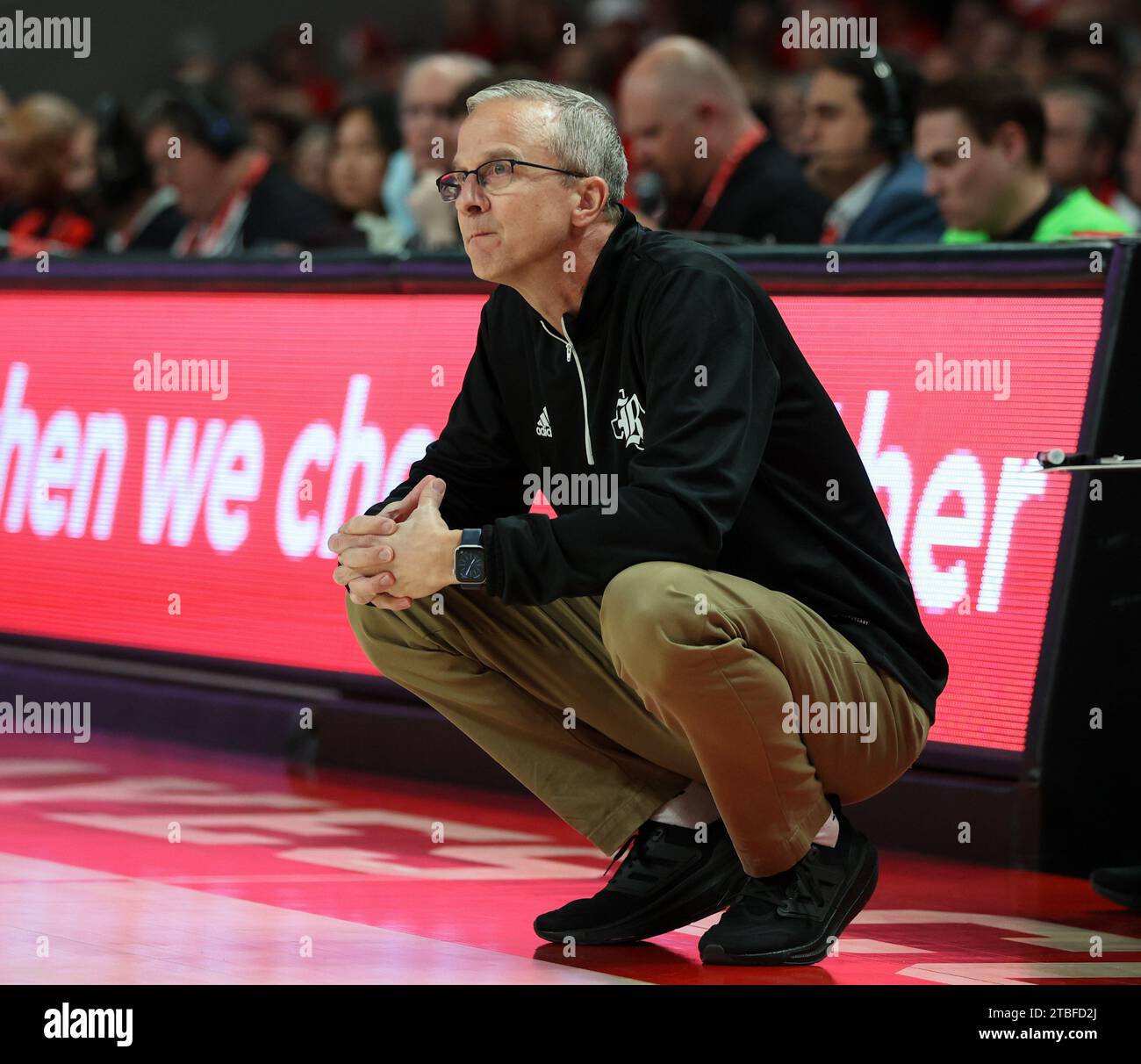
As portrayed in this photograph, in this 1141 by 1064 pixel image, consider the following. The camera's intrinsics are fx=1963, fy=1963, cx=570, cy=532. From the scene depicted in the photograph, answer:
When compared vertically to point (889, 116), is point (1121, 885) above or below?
below

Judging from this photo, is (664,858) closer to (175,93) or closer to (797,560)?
(797,560)

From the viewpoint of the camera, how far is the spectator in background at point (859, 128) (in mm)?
6652

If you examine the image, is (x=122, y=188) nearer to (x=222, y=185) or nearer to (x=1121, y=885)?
(x=222, y=185)

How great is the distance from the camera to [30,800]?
189 inches

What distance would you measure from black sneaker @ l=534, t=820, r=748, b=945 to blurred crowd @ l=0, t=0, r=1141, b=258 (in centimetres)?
188

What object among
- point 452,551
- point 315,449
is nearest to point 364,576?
point 452,551

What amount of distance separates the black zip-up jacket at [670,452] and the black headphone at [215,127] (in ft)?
16.3

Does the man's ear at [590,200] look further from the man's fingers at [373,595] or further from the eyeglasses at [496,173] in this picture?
the man's fingers at [373,595]

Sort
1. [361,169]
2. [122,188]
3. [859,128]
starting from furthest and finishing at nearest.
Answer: [122,188]
[361,169]
[859,128]

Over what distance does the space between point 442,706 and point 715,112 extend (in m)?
3.81

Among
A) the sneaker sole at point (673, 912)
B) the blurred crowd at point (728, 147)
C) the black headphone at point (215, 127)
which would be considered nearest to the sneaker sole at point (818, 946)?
the sneaker sole at point (673, 912)

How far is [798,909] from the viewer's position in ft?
10.8

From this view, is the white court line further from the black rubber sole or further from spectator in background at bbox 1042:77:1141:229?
spectator in background at bbox 1042:77:1141:229

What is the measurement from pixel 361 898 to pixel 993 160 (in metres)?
3.16
